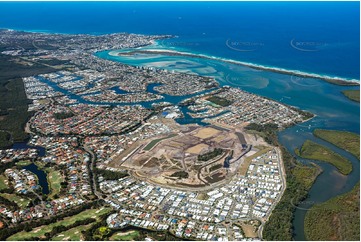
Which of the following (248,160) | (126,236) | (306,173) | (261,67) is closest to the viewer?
(126,236)

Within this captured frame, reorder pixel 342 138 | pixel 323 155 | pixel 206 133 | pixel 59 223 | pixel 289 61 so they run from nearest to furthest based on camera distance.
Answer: pixel 59 223
pixel 323 155
pixel 342 138
pixel 206 133
pixel 289 61

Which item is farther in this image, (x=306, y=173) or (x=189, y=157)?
(x=189, y=157)

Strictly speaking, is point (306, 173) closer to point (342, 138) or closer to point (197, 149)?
point (342, 138)

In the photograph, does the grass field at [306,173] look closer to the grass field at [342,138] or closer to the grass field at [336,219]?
the grass field at [336,219]

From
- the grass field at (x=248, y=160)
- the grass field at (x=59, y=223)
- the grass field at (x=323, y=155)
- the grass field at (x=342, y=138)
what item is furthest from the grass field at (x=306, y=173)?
the grass field at (x=59, y=223)

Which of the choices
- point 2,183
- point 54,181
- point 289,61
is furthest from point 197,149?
point 289,61

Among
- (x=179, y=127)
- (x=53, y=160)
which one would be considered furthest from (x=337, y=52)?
(x=53, y=160)

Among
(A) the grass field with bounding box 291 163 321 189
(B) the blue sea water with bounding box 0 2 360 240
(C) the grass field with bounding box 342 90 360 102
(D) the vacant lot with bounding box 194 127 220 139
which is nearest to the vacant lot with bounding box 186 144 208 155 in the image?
(D) the vacant lot with bounding box 194 127 220 139
